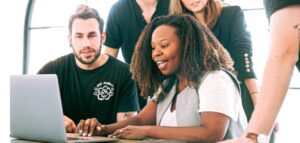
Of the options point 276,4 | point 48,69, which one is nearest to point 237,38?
point 48,69

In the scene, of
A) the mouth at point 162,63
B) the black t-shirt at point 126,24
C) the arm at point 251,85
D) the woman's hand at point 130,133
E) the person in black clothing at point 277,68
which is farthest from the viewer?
the black t-shirt at point 126,24

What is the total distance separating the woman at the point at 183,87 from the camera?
1.23 meters

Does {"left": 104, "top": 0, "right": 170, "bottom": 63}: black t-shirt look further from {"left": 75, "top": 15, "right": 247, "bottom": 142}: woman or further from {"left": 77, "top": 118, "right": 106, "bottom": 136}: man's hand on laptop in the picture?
{"left": 77, "top": 118, "right": 106, "bottom": 136}: man's hand on laptop

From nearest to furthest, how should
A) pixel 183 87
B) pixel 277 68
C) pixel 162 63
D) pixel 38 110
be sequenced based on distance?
pixel 277 68, pixel 38 110, pixel 183 87, pixel 162 63

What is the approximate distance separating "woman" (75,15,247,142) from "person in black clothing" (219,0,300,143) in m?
0.48

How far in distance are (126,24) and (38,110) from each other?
817 mm

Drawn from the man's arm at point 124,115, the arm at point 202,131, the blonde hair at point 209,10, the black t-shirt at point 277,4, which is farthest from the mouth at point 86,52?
the black t-shirt at point 277,4

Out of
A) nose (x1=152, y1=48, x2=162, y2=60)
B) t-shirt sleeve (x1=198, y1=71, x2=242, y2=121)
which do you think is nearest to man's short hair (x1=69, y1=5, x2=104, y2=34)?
nose (x1=152, y1=48, x2=162, y2=60)

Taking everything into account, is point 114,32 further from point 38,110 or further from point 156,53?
point 38,110

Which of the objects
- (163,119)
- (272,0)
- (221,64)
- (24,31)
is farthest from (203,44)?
(24,31)

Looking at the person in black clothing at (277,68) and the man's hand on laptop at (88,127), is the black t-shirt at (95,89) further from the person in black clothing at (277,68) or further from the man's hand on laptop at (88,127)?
the person in black clothing at (277,68)

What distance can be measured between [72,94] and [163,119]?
57 centimetres

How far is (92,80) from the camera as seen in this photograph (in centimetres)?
186

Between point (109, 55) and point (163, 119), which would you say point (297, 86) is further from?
point (163, 119)
